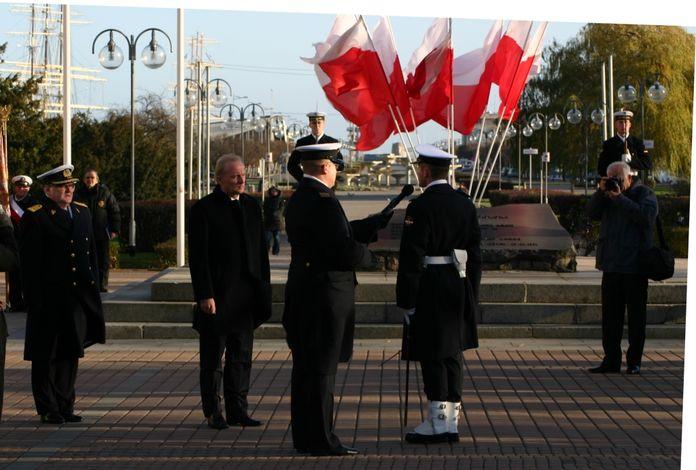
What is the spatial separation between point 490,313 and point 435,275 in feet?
18.6

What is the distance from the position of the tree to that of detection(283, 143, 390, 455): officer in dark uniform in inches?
1559

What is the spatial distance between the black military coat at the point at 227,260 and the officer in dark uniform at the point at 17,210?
6480mm

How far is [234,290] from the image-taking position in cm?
861

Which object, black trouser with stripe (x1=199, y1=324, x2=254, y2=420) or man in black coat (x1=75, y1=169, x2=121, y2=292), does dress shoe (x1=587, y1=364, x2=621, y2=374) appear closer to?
black trouser with stripe (x1=199, y1=324, x2=254, y2=420)

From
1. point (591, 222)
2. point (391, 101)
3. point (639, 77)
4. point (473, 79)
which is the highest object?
point (639, 77)

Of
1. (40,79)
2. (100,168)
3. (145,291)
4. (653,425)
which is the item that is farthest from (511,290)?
(100,168)

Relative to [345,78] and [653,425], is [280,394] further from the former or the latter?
[345,78]

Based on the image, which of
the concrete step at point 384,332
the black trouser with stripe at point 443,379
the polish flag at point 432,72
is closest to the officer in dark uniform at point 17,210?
the concrete step at point 384,332

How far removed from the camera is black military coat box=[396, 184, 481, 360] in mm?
7930

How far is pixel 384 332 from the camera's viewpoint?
1323 cm

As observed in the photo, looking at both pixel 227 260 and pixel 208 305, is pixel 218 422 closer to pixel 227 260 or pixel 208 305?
pixel 208 305

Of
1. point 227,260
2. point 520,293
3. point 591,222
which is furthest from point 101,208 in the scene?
point 591,222

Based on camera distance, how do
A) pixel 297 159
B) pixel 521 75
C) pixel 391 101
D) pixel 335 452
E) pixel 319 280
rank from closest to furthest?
pixel 335 452
pixel 319 280
pixel 297 159
pixel 521 75
pixel 391 101

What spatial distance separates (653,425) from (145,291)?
757cm
